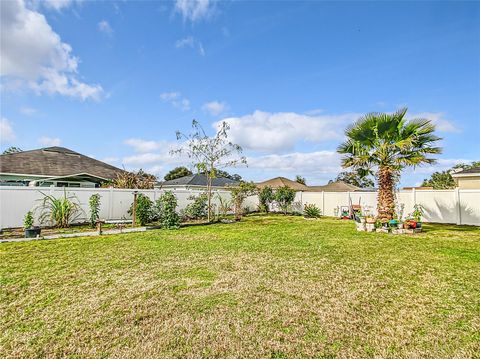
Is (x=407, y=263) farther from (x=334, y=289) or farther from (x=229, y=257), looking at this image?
(x=229, y=257)

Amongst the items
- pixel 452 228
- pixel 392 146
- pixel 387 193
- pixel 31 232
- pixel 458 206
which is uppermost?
pixel 392 146

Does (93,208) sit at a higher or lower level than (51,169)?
lower

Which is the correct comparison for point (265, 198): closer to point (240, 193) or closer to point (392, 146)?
point (240, 193)

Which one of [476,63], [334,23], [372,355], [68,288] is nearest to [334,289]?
[372,355]

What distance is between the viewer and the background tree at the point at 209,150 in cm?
1378

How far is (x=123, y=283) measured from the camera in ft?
13.7

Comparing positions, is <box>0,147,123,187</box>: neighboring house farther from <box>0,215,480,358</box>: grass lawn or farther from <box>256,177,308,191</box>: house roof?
<box>0,215,480,358</box>: grass lawn

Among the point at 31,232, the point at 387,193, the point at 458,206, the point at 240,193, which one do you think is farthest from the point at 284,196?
the point at 31,232

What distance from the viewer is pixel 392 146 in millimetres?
10805

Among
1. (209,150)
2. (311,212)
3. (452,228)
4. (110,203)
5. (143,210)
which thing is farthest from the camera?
(311,212)

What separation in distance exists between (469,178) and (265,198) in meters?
11.5

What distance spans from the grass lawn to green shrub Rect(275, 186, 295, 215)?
38.0 feet


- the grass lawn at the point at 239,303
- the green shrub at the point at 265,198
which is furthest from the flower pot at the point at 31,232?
the green shrub at the point at 265,198

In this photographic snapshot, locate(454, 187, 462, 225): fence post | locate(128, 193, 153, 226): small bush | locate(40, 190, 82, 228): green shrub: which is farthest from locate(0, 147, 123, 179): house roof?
locate(454, 187, 462, 225): fence post
